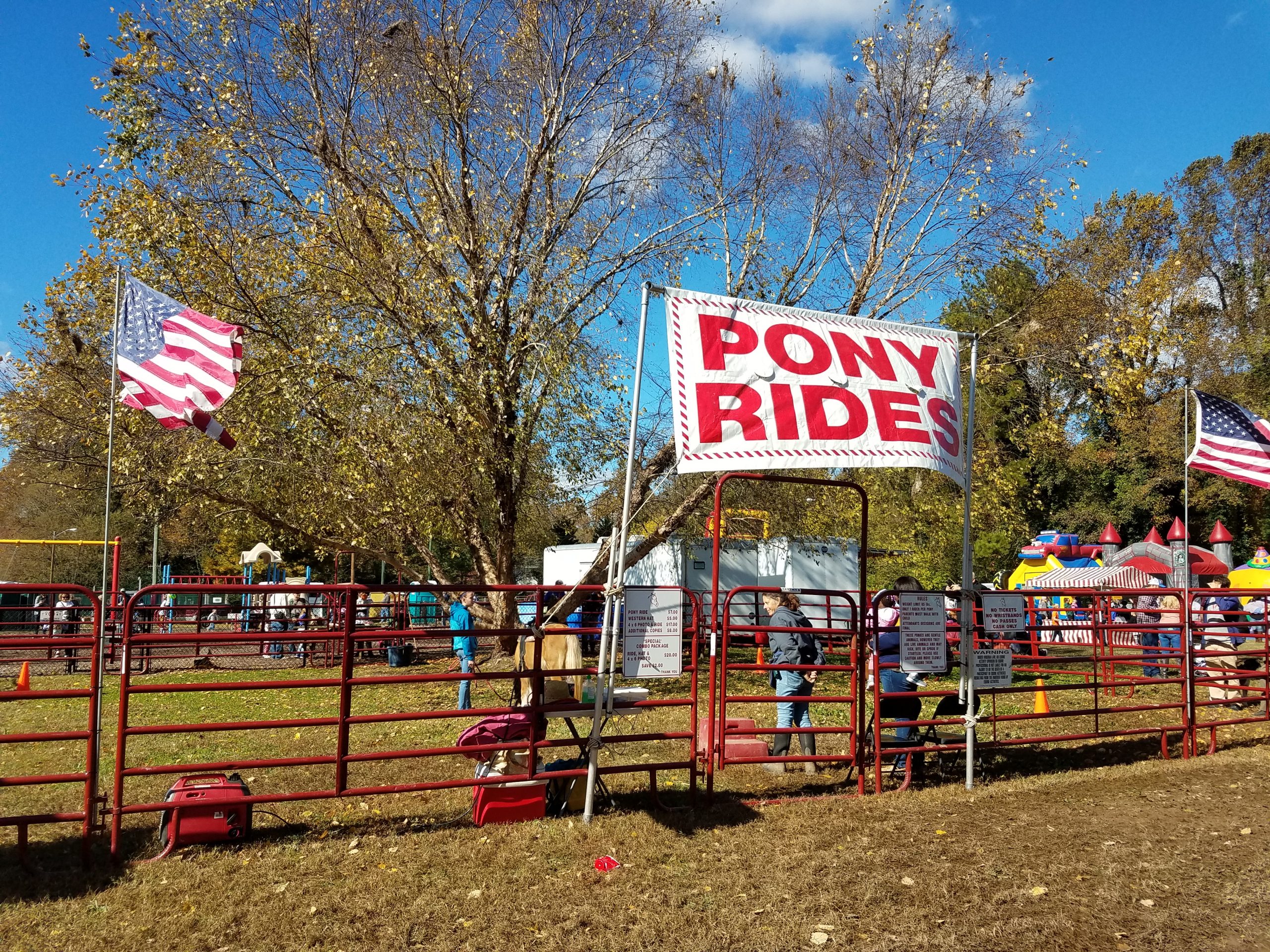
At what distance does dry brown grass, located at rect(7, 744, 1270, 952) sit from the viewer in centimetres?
466

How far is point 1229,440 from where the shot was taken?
30.9ft

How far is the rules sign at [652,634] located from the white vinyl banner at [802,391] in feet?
3.39

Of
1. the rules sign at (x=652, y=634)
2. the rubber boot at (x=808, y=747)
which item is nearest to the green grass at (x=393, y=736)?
the rubber boot at (x=808, y=747)

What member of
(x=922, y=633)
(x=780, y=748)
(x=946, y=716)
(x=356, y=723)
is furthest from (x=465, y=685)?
(x=922, y=633)

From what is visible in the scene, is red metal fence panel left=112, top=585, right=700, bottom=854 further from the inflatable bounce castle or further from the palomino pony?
the inflatable bounce castle

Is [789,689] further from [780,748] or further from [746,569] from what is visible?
[746,569]

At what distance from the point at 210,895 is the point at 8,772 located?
4761 mm

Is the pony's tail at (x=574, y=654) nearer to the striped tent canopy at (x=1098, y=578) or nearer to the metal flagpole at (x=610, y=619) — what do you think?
the metal flagpole at (x=610, y=619)

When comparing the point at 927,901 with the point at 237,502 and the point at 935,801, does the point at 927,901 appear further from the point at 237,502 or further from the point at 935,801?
the point at 237,502

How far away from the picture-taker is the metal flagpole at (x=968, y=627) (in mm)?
7695

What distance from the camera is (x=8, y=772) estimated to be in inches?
333

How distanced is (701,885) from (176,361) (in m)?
4.96

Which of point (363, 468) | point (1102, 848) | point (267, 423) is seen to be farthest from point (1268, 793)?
point (267, 423)

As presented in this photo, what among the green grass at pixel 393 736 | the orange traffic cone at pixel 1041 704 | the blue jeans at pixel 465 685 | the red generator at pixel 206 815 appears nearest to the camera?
the red generator at pixel 206 815
